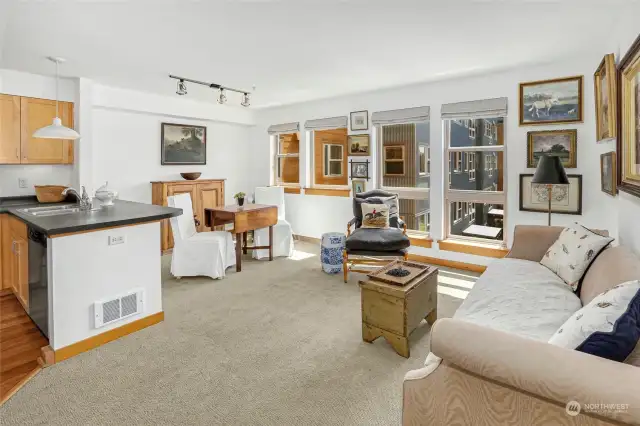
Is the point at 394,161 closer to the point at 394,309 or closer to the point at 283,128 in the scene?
the point at 283,128

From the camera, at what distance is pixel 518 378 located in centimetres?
112

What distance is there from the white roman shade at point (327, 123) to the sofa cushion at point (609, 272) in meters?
4.14

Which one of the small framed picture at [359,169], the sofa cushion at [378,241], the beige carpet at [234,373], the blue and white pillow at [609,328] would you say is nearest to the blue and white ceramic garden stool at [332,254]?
the sofa cushion at [378,241]

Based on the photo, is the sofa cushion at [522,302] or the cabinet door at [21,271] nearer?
the sofa cushion at [522,302]

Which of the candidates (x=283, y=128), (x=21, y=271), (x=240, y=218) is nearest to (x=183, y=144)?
(x=283, y=128)

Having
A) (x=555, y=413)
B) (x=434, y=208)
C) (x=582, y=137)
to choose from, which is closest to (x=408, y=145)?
(x=434, y=208)

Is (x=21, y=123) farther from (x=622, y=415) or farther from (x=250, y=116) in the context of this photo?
(x=622, y=415)

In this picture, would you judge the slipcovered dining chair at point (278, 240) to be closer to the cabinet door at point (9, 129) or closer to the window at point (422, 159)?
the window at point (422, 159)

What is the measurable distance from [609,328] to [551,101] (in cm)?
362

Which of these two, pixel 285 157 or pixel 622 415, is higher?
pixel 285 157

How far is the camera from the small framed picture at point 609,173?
Answer: 2840mm

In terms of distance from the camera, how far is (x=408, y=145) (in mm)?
5734

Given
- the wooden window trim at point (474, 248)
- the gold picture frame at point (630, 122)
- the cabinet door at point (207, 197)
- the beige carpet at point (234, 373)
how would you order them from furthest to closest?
the cabinet door at point (207, 197), the wooden window trim at point (474, 248), the gold picture frame at point (630, 122), the beige carpet at point (234, 373)

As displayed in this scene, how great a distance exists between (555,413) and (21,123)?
208 inches
